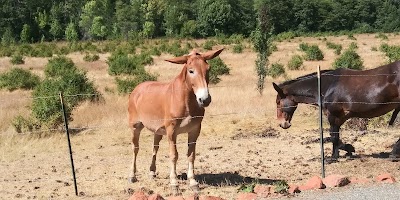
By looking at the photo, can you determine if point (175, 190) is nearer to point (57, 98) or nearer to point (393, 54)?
point (57, 98)

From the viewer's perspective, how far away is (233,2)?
105m

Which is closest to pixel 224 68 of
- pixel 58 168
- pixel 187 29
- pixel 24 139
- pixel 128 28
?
pixel 24 139

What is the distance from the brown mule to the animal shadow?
79 cm

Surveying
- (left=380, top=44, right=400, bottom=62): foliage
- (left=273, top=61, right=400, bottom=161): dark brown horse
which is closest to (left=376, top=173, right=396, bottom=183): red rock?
(left=273, top=61, right=400, bottom=161): dark brown horse

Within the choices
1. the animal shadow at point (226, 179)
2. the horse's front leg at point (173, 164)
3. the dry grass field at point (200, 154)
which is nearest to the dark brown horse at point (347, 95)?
the dry grass field at point (200, 154)

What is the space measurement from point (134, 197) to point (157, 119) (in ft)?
6.28

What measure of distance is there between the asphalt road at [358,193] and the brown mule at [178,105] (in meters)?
1.82

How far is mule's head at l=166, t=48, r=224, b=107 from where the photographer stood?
762 cm

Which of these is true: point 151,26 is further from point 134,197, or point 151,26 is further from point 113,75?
point 134,197

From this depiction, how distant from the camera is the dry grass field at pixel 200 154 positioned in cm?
925

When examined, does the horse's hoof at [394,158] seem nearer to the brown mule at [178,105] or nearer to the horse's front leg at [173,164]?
the brown mule at [178,105]

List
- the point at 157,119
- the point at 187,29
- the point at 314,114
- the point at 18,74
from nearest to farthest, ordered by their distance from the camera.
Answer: the point at 157,119 < the point at 314,114 < the point at 18,74 < the point at 187,29

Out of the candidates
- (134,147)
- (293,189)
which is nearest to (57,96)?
(134,147)

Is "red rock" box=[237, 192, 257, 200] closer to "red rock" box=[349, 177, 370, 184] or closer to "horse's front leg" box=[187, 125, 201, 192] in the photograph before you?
"horse's front leg" box=[187, 125, 201, 192]
